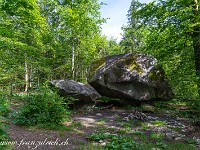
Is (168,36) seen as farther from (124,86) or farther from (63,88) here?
(63,88)

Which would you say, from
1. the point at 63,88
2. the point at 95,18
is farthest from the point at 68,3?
the point at 63,88

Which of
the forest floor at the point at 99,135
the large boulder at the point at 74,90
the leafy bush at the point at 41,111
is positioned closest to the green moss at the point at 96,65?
the large boulder at the point at 74,90

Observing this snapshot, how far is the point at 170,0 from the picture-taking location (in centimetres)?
974

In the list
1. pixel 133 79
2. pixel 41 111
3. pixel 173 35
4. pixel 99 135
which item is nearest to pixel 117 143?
pixel 99 135

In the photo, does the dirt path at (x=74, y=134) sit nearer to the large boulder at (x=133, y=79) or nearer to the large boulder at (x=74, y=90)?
the large boulder at (x=74, y=90)

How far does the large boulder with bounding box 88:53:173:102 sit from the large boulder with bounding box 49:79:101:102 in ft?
2.74

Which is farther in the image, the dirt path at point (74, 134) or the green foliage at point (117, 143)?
the dirt path at point (74, 134)

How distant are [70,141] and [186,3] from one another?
8.85 meters

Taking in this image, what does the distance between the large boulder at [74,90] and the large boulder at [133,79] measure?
2.74 feet

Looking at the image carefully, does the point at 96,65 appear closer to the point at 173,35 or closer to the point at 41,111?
the point at 173,35

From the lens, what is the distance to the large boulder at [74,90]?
9883mm

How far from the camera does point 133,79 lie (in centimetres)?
1090

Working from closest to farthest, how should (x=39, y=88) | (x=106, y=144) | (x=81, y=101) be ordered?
(x=106, y=144)
(x=39, y=88)
(x=81, y=101)

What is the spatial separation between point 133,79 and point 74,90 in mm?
3697
